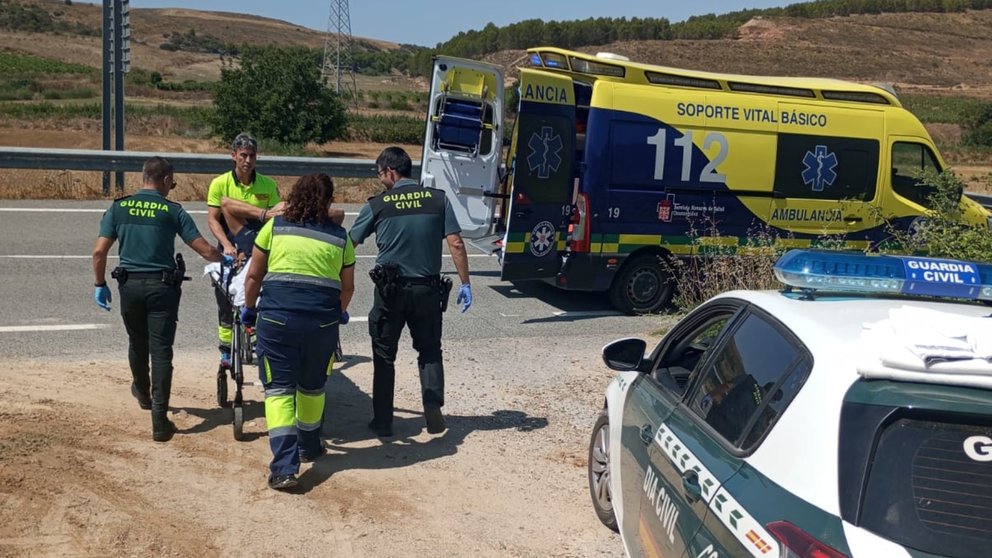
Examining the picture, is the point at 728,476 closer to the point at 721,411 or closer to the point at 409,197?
the point at 721,411

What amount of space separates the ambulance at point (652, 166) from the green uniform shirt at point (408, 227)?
3.49 metres

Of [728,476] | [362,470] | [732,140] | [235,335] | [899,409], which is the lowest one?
[362,470]

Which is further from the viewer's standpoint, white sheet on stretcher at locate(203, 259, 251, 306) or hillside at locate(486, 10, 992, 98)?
hillside at locate(486, 10, 992, 98)

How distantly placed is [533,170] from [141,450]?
5.20 meters

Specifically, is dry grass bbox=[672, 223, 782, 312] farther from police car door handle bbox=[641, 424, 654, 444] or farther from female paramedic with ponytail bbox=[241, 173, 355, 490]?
police car door handle bbox=[641, 424, 654, 444]

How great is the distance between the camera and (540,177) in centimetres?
991

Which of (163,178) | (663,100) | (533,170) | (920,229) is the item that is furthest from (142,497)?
(920,229)

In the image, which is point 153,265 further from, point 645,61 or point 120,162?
point 645,61

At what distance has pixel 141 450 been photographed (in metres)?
5.89

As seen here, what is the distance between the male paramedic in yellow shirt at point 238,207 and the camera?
6.90 metres

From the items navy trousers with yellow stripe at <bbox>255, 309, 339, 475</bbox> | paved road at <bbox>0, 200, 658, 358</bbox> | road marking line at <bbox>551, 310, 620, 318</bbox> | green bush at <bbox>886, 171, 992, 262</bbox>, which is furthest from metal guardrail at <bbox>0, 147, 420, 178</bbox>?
navy trousers with yellow stripe at <bbox>255, 309, 339, 475</bbox>

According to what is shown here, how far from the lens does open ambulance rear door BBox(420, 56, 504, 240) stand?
36.6 ft

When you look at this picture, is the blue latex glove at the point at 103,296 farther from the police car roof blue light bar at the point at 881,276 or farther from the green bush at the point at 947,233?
the green bush at the point at 947,233

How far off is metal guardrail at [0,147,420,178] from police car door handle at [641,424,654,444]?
12.0 meters
